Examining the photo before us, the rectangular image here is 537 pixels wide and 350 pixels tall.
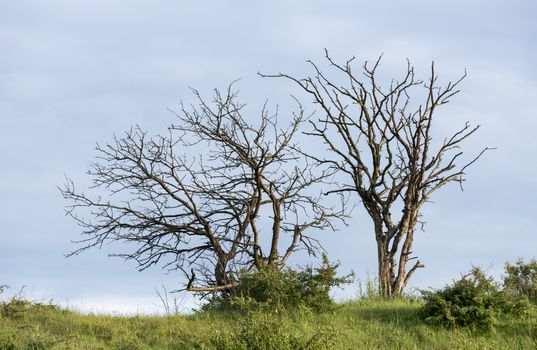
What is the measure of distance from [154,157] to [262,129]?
2.96m

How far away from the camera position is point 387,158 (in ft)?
67.3

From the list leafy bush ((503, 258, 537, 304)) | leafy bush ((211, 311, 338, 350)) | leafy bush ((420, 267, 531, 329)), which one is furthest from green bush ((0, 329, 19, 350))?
leafy bush ((503, 258, 537, 304))

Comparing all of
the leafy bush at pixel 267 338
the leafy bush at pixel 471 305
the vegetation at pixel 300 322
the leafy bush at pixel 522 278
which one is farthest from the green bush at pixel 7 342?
the leafy bush at pixel 522 278

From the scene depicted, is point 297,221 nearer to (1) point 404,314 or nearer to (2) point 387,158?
(2) point 387,158

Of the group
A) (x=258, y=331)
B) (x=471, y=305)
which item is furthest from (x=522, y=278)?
(x=258, y=331)

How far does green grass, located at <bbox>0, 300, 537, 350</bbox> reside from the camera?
13.5 meters

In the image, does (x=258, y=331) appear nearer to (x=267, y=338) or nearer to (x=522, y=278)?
(x=267, y=338)

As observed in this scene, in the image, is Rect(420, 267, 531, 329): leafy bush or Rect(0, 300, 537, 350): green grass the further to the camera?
Rect(420, 267, 531, 329): leafy bush

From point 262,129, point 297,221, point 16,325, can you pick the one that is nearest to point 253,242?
point 297,221

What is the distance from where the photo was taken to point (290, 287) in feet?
55.6

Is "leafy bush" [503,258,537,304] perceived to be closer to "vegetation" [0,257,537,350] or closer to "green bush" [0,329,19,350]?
"vegetation" [0,257,537,350]

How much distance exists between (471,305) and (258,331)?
498cm

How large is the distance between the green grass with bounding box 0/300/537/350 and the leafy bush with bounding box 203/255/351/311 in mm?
411

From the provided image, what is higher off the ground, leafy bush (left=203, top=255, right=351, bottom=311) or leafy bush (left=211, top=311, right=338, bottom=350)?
leafy bush (left=203, top=255, right=351, bottom=311)
